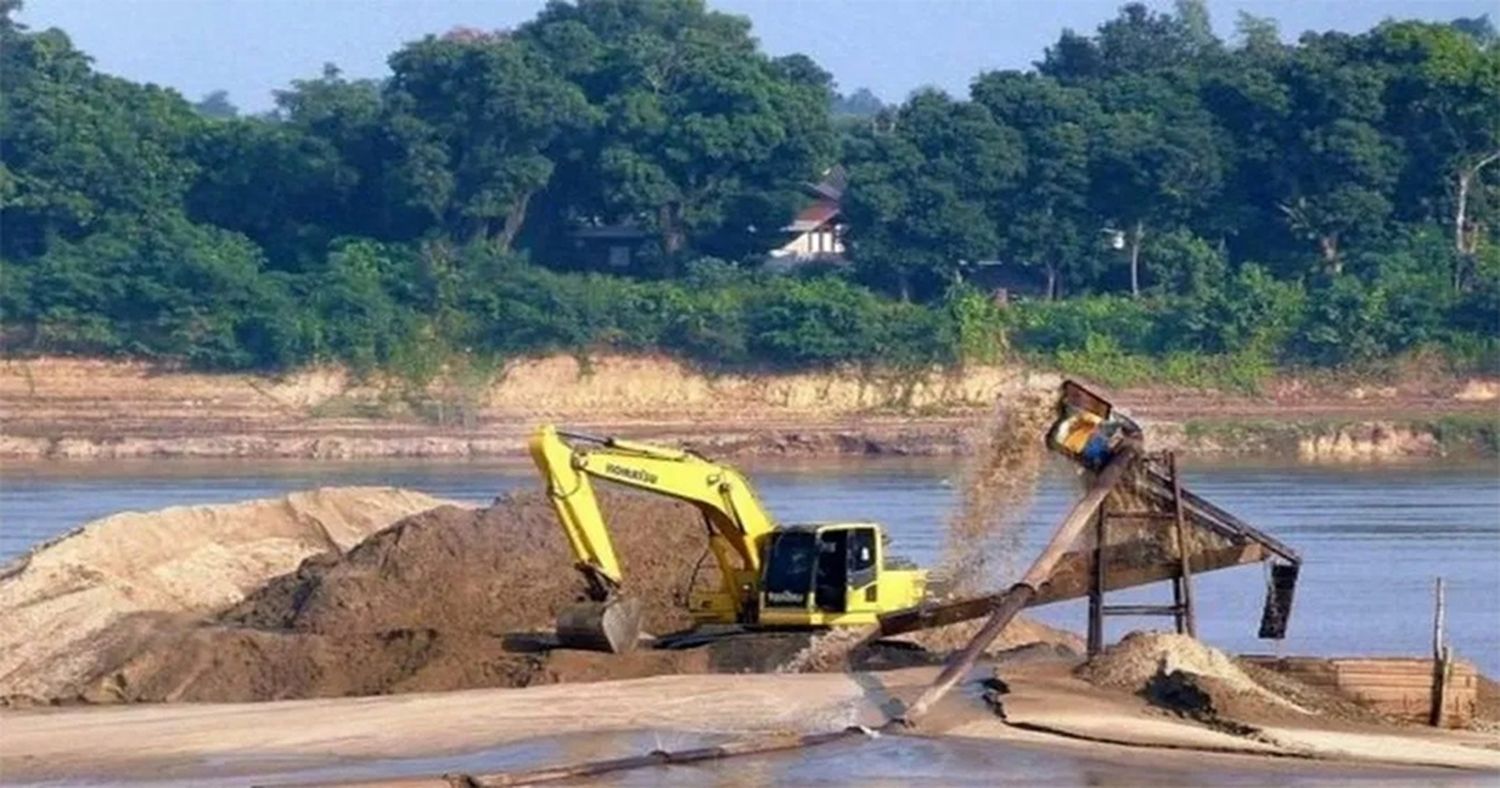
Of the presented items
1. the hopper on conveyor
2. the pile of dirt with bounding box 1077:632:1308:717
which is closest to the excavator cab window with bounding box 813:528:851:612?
the hopper on conveyor

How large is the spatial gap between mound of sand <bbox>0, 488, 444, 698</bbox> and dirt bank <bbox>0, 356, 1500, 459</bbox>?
3074 centimetres

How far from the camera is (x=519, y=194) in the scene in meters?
82.9

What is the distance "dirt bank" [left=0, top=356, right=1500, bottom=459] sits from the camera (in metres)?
72.3

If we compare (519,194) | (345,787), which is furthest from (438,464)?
(345,787)

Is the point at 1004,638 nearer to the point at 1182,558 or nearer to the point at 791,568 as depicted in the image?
the point at 791,568

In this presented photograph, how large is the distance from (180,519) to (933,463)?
3220cm

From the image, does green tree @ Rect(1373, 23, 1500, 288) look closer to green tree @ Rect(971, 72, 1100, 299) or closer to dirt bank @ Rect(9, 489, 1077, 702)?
green tree @ Rect(971, 72, 1100, 299)

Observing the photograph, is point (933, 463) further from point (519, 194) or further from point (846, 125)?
point (846, 125)

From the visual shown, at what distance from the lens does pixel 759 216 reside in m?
83.5

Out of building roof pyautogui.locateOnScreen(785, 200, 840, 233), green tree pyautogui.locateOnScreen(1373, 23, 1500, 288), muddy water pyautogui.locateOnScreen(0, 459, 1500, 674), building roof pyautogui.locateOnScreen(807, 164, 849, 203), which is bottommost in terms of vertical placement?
muddy water pyautogui.locateOnScreen(0, 459, 1500, 674)

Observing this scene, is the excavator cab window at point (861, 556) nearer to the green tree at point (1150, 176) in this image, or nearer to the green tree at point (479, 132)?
the green tree at point (1150, 176)

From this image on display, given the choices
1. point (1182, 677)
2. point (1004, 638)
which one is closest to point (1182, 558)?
point (1182, 677)

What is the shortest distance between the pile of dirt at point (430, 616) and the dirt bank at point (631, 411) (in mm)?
34676

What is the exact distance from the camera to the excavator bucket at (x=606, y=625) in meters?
31.5
